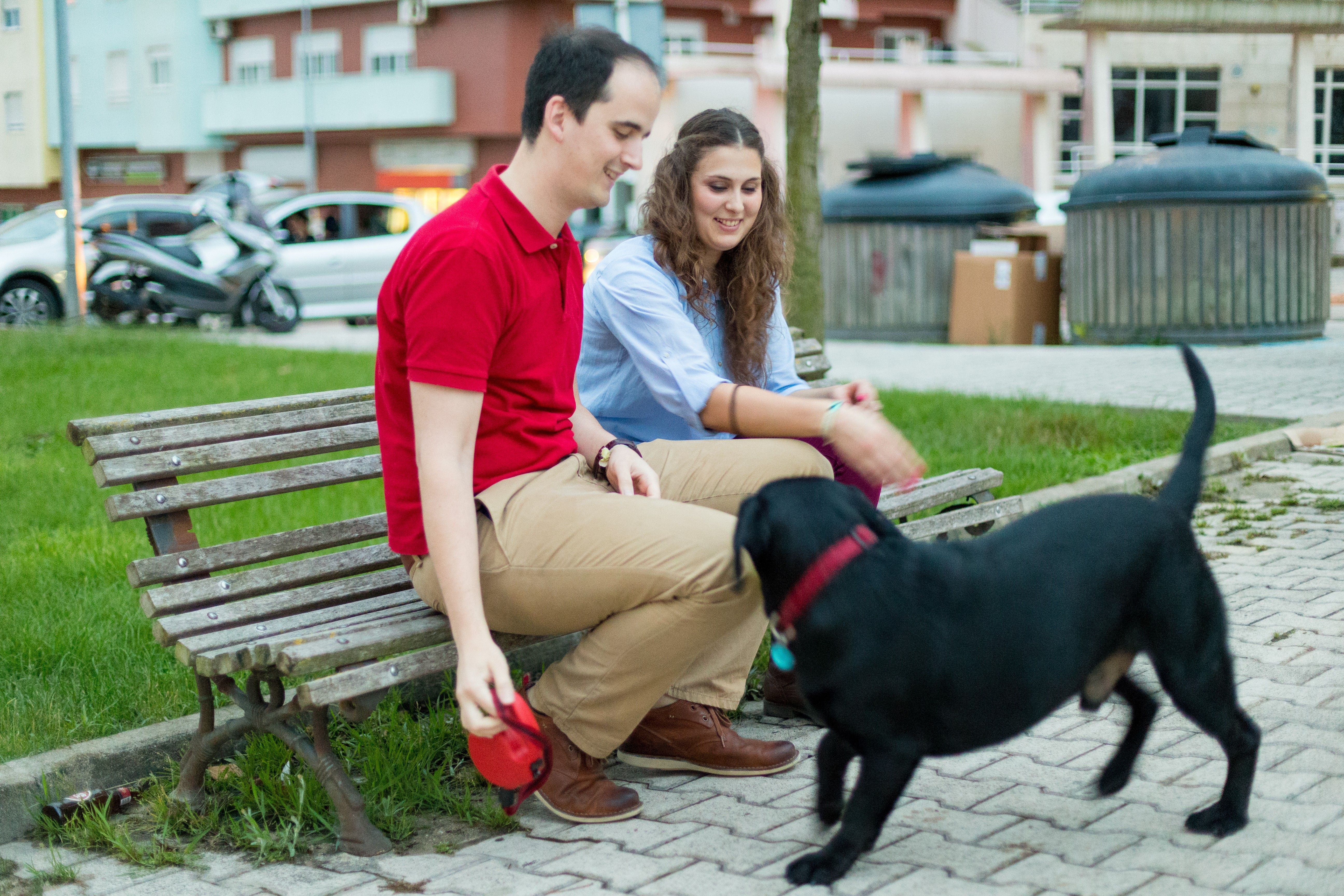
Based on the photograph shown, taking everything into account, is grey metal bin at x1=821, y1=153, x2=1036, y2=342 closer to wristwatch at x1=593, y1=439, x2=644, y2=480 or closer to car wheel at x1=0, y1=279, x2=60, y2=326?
car wheel at x1=0, y1=279, x2=60, y2=326

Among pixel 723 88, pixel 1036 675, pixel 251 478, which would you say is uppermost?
pixel 723 88

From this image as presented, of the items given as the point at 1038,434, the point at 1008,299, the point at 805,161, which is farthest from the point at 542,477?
the point at 1008,299

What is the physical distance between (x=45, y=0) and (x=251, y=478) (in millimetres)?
32486

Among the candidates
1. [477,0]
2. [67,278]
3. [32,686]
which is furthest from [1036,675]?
[477,0]

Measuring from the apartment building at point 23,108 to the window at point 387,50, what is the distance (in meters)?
8.82

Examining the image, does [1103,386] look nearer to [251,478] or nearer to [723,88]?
[251,478]

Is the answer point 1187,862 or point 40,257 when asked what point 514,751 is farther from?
point 40,257

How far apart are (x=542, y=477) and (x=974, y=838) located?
3.87ft

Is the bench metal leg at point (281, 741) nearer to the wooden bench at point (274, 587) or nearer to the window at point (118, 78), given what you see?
the wooden bench at point (274, 587)

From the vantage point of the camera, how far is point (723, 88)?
3125 cm

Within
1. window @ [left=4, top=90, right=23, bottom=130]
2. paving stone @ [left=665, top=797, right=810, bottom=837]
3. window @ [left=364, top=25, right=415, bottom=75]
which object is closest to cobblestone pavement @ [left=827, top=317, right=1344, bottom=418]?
paving stone @ [left=665, top=797, right=810, bottom=837]

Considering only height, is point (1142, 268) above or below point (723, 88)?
below

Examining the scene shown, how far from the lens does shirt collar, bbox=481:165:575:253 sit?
286 centimetres

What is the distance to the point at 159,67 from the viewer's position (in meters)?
38.8
